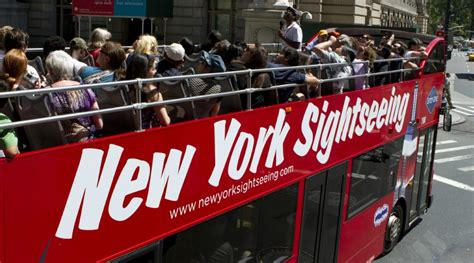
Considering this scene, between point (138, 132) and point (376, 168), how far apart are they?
15.8ft

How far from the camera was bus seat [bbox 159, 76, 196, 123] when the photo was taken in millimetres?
4252

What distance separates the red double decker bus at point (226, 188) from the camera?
3002mm

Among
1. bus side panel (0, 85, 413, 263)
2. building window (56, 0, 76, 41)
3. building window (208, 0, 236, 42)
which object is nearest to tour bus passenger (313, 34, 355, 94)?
bus side panel (0, 85, 413, 263)

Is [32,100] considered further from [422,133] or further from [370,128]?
[422,133]

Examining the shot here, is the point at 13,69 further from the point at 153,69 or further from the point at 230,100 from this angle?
the point at 230,100

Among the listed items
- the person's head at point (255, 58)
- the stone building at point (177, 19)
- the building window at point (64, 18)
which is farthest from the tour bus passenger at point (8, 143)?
the building window at point (64, 18)

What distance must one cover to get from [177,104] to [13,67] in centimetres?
114

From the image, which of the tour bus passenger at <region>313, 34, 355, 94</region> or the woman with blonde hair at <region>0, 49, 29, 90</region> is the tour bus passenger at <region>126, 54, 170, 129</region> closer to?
the woman with blonde hair at <region>0, 49, 29, 90</region>

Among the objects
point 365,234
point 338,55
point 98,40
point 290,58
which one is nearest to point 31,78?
point 98,40

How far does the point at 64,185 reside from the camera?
121 inches

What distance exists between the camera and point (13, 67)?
12.0ft

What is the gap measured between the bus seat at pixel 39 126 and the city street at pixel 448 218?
6568 millimetres

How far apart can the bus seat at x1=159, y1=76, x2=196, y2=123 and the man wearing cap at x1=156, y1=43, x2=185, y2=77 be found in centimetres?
59

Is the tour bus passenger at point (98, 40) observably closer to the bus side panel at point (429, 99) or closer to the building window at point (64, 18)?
the bus side panel at point (429, 99)
